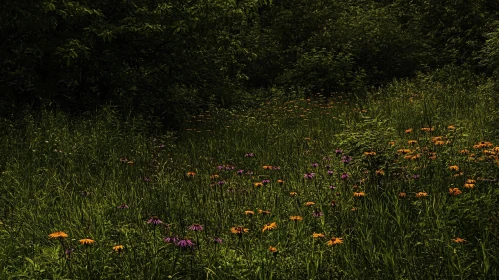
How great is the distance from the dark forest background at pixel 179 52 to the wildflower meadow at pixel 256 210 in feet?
6.93

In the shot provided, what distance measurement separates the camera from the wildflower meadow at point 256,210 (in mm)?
2615

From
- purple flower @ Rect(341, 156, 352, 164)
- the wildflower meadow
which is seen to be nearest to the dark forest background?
the wildflower meadow

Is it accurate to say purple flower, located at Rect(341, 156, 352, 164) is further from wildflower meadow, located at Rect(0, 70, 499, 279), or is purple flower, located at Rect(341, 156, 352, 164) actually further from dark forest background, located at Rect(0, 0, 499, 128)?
dark forest background, located at Rect(0, 0, 499, 128)

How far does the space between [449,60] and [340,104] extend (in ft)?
23.5

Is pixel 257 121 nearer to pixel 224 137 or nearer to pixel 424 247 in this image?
pixel 224 137

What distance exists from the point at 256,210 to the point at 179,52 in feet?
20.5

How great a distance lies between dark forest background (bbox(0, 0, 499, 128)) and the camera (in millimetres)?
7809

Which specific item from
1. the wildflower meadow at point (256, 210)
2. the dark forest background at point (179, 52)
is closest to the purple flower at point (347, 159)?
the wildflower meadow at point (256, 210)

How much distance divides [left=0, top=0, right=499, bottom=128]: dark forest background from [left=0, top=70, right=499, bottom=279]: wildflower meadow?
2113 mm

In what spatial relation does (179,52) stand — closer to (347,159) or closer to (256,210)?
(347,159)

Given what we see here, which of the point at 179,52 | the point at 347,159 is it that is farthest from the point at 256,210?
the point at 179,52

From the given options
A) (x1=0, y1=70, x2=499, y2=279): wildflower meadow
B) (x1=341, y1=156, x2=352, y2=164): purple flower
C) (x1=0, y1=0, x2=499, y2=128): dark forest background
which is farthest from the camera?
(x1=0, y1=0, x2=499, y2=128): dark forest background

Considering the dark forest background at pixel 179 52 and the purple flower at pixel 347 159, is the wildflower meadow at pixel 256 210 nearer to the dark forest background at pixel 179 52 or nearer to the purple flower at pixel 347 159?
the purple flower at pixel 347 159

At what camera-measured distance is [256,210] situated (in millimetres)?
3613
